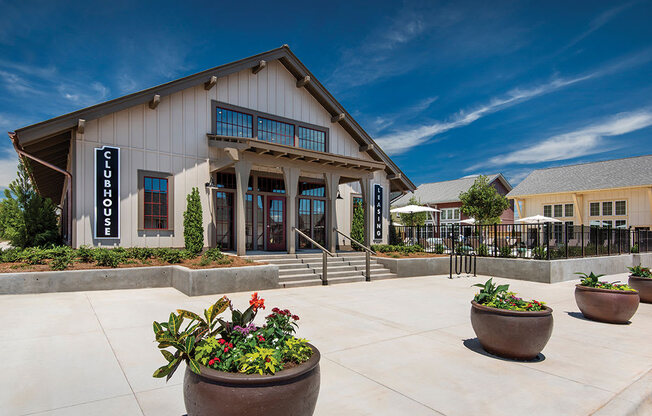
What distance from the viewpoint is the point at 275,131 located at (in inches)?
611

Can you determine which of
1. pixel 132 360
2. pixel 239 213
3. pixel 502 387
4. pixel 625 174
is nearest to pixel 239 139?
pixel 239 213

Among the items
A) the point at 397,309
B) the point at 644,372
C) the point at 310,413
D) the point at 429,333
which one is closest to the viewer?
the point at 310,413

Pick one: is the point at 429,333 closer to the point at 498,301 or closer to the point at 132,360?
the point at 498,301

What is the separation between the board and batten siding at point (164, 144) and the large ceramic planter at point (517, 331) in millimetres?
10607

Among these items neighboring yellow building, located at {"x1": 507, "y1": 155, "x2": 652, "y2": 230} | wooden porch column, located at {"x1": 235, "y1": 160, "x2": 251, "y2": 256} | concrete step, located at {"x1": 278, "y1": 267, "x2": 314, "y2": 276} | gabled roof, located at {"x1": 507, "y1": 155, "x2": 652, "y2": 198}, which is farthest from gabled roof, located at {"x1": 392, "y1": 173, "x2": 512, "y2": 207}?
wooden porch column, located at {"x1": 235, "y1": 160, "x2": 251, "y2": 256}

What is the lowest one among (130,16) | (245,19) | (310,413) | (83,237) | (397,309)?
(397,309)

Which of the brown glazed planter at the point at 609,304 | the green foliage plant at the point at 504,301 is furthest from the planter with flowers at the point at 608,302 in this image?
the green foliage plant at the point at 504,301

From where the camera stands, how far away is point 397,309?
26.4 ft

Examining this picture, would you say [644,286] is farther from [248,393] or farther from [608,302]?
[248,393]

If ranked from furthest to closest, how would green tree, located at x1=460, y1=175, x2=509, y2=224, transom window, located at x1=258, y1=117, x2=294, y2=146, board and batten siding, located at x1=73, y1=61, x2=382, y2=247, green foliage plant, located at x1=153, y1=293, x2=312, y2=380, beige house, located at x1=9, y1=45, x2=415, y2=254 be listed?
green tree, located at x1=460, y1=175, x2=509, y2=224 → transom window, located at x1=258, y1=117, x2=294, y2=146 → beige house, located at x1=9, y1=45, x2=415, y2=254 → board and batten siding, located at x1=73, y1=61, x2=382, y2=247 → green foliage plant, located at x1=153, y1=293, x2=312, y2=380

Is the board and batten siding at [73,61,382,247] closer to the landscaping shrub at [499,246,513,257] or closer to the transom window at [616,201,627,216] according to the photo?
the landscaping shrub at [499,246,513,257]

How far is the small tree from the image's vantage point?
1202 cm

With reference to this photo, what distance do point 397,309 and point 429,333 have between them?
1.91 meters

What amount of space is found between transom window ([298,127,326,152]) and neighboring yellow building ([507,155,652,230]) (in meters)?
21.2
